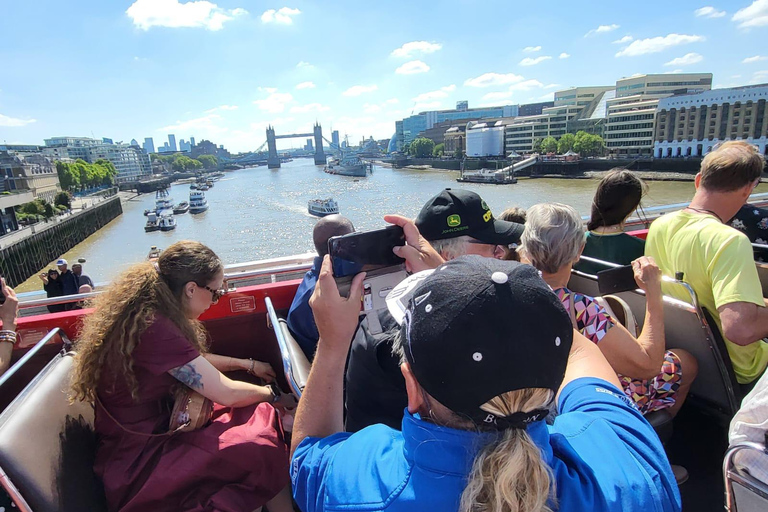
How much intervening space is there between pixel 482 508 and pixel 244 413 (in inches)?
59.7

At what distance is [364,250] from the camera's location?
132 centimetres

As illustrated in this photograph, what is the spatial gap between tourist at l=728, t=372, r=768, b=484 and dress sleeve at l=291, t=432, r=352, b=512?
3.10 feet

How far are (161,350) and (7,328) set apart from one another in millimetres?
1162

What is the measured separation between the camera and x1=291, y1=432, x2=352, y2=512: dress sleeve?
2.80 ft

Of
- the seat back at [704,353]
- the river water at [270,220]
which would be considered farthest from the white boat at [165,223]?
the seat back at [704,353]

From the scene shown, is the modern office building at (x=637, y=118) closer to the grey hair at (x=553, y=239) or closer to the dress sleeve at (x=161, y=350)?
the grey hair at (x=553, y=239)

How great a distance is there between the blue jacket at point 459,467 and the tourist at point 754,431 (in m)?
0.33

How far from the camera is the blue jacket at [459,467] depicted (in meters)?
0.73

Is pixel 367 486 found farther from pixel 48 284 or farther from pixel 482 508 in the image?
pixel 48 284

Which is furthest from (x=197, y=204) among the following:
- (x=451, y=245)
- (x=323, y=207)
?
(x=451, y=245)

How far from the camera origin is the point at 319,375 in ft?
3.37

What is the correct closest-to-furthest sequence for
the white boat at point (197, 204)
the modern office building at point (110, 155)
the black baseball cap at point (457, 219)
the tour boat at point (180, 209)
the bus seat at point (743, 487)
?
the bus seat at point (743, 487) → the black baseball cap at point (457, 219) → the white boat at point (197, 204) → the tour boat at point (180, 209) → the modern office building at point (110, 155)

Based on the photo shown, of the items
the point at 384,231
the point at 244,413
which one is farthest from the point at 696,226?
the point at 244,413

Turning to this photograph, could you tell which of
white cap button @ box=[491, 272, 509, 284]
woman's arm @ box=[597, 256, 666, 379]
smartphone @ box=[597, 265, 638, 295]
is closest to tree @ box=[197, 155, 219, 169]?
smartphone @ box=[597, 265, 638, 295]
